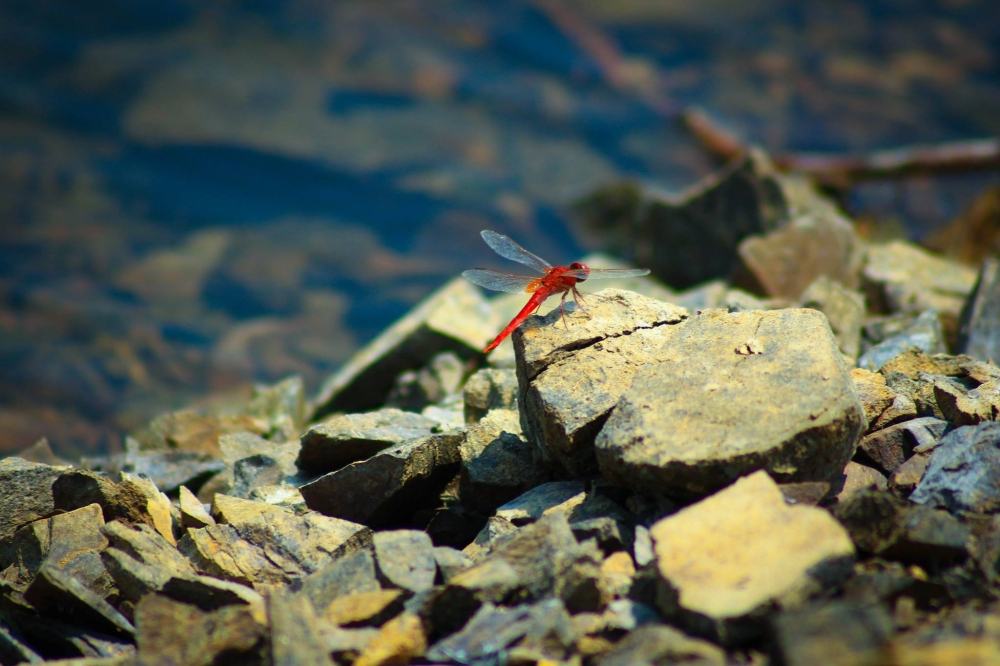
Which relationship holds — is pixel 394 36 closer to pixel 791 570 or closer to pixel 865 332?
pixel 865 332

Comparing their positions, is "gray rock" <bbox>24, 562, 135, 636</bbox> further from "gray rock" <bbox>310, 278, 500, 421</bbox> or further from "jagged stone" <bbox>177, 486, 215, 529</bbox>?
"gray rock" <bbox>310, 278, 500, 421</bbox>

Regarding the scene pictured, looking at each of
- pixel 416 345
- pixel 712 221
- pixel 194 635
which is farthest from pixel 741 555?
pixel 712 221

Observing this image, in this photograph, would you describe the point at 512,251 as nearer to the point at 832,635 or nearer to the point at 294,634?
the point at 294,634

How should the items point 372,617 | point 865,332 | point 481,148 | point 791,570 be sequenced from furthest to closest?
point 481,148
point 865,332
point 372,617
point 791,570

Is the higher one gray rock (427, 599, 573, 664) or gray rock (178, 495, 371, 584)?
gray rock (427, 599, 573, 664)

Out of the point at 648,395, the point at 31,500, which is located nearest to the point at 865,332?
the point at 648,395

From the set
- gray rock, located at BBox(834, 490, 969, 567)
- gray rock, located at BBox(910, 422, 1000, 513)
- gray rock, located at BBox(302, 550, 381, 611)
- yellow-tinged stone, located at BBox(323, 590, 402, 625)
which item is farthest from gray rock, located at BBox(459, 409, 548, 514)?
gray rock, located at BBox(910, 422, 1000, 513)

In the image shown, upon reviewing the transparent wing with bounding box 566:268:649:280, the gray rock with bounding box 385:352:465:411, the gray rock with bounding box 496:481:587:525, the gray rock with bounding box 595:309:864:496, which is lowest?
the gray rock with bounding box 385:352:465:411
